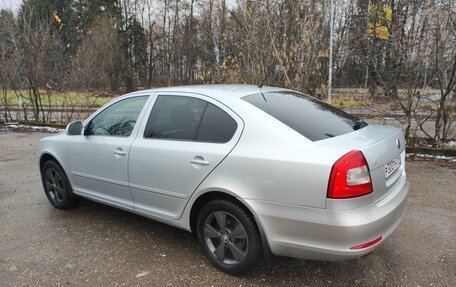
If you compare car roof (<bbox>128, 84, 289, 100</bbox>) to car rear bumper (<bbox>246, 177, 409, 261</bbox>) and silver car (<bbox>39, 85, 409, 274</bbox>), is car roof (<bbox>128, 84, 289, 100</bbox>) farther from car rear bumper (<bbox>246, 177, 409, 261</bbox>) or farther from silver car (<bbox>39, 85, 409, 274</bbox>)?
car rear bumper (<bbox>246, 177, 409, 261</bbox>)

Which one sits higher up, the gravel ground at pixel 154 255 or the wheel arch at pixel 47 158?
the wheel arch at pixel 47 158

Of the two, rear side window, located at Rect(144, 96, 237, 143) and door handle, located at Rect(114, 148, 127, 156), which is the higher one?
rear side window, located at Rect(144, 96, 237, 143)

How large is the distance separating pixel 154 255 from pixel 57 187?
1.96 m

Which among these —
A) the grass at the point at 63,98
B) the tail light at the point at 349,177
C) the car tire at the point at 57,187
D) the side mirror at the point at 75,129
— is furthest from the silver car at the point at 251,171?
the grass at the point at 63,98

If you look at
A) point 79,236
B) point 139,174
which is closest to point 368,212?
point 139,174

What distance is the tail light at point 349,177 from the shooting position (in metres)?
2.47

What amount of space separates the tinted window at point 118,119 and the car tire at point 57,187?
797mm

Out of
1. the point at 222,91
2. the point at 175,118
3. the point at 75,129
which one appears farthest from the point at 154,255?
the point at 75,129

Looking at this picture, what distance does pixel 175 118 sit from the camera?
3.43m

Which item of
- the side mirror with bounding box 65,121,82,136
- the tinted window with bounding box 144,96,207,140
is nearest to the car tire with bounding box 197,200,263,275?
the tinted window with bounding box 144,96,207,140

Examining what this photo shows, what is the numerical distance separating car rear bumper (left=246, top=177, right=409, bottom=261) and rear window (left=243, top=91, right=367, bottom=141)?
0.58 metres

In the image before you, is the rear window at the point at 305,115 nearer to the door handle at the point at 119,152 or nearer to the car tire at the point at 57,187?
the door handle at the point at 119,152

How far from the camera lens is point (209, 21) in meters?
30.7

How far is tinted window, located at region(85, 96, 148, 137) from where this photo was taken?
149 inches
